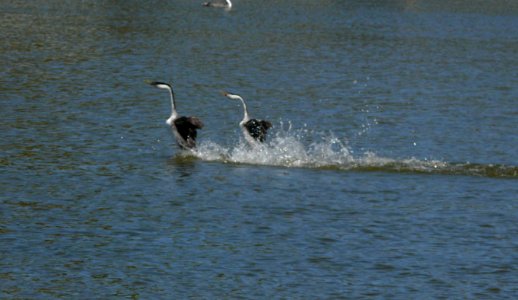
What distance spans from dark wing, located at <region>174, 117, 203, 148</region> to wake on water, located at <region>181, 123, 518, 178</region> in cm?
45

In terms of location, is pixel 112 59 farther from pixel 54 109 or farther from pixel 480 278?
pixel 480 278

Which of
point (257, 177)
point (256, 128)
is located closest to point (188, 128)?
point (256, 128)

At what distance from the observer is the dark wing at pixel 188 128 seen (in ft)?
79.0

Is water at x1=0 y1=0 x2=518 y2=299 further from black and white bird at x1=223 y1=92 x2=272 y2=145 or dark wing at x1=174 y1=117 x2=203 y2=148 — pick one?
black and white bird at x1=223 y1=92 x2=272 y2=145

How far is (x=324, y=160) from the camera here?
82.2ft

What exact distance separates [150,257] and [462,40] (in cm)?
4669

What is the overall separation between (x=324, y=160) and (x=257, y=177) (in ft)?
7.62

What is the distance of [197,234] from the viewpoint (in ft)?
60.8

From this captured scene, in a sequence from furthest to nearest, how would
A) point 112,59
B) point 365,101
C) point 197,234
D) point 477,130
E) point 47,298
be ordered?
point 112,59 < point 365,101 < point 477,130 < point 197,234 < point 47,298

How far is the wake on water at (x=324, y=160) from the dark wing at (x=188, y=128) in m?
0.45

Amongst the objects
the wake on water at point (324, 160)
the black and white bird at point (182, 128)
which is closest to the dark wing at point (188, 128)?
the black and white bird at point (182, 128)

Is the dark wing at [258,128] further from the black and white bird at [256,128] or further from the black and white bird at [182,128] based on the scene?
the black and white bird at [182,128]

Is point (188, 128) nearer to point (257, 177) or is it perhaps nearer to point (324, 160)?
point (257, 177)

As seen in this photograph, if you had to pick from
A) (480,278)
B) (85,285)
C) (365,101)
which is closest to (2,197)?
(85,285)
